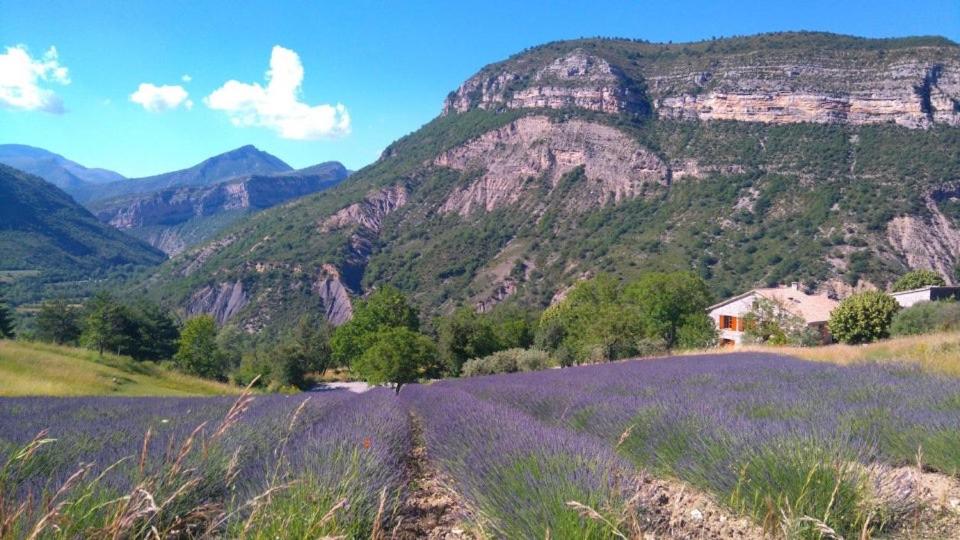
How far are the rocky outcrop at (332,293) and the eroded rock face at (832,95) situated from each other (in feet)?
239

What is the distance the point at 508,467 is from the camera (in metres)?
3.32

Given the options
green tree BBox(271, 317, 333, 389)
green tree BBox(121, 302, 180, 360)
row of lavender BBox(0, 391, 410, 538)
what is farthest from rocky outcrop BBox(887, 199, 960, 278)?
green tree BBox(121, 302, 180, 360)

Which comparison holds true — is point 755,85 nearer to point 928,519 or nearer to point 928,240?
point 928,240

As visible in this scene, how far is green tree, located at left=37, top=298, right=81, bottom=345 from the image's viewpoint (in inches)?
1789

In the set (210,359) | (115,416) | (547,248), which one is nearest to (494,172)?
(547,248)

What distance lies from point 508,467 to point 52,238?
181628mm

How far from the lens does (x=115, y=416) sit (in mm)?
7387

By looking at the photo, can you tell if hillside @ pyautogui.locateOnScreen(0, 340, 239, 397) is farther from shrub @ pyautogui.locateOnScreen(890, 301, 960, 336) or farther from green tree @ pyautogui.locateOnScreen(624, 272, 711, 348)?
shrub @ pyautogui.locateOnScreen(890, 301, 960, 336)

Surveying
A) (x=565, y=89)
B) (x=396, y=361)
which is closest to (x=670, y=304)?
(x=396, y=361)

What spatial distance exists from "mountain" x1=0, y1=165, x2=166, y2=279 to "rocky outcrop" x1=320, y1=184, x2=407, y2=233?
224ft

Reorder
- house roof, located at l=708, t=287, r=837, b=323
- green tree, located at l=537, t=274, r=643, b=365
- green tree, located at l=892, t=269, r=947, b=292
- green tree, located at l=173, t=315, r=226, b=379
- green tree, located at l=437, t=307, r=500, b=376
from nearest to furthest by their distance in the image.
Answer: green tree, located at l=537, t=274, r=643, b=365, green tree, located at l=437, t=307, r=500, b=376, house roof, located at l=708, t=287, r=837, b=323, green tree, located at l=892, t=269, r=947, b=292, green tree, located at l=173, t=315, r=226, b=379

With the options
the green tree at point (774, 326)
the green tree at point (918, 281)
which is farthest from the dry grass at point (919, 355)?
the green tree at point (918, 281)

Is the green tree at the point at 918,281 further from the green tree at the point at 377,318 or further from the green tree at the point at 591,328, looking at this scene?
the green tree at the point at 377,318

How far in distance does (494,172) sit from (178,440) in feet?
358
